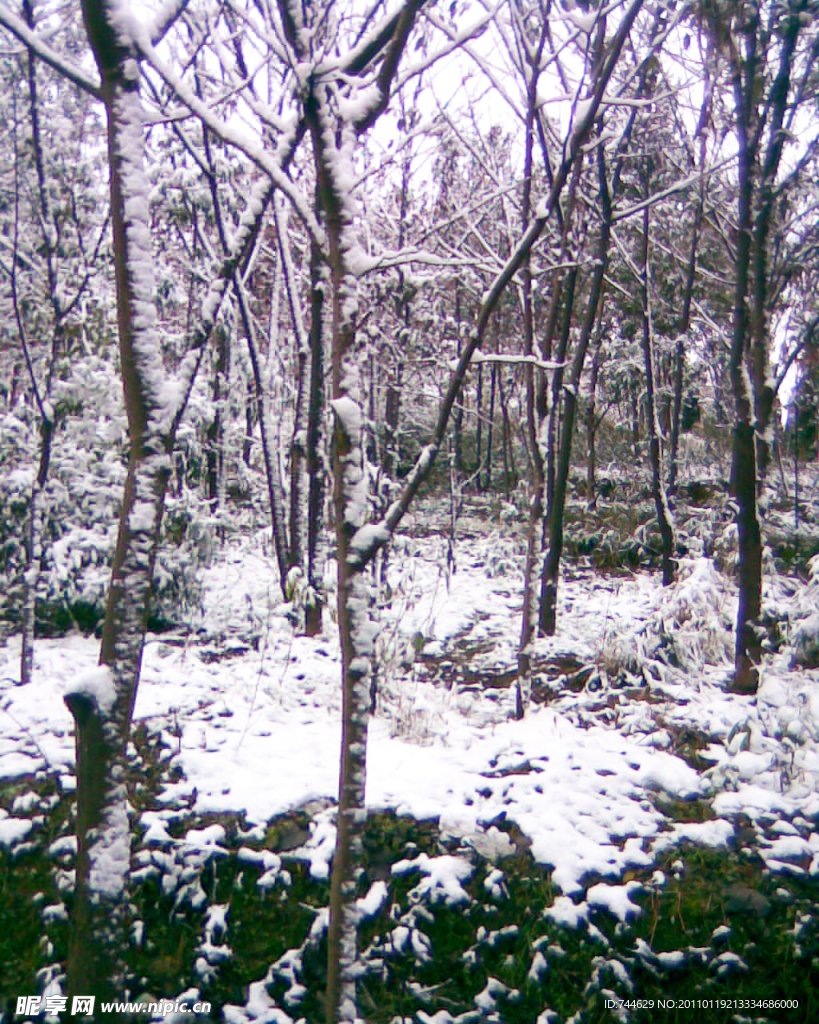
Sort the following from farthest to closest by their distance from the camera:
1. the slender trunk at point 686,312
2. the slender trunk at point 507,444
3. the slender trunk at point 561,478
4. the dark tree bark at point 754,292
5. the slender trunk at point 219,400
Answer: the slender trunk at point 507,444 → the slender trunk at point 219,400 → the slender trunk at point 686,312 → the slender trunk at point 561,478 → the dark tree bark at point 754,292

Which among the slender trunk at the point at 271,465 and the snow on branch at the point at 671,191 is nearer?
the snow on branch at the point at 671,191

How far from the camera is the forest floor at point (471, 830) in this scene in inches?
113

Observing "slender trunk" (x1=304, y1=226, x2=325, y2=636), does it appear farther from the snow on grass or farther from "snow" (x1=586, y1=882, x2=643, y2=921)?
"snow" (x1=586, y1=882, x2=643, y2=921)

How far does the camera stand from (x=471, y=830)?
3801 millimetres

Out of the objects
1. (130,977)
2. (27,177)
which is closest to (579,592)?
(130,977)

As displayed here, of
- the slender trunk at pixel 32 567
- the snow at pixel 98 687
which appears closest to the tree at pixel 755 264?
the snow at pixel 98 687

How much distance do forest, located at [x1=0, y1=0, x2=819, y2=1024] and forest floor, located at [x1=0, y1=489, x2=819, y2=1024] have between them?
0.02 m

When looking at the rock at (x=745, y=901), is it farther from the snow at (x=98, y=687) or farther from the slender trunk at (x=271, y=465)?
the slender trunk at (x=271, y=465)

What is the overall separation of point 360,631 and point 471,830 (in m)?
2.10

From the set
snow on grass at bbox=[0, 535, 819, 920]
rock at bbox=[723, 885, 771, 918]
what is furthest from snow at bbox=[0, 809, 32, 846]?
rock at bbox=[723, 885, 771, 918]

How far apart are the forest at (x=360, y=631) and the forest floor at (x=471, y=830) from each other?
24mm

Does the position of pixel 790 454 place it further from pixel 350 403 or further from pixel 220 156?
pixel 350 403

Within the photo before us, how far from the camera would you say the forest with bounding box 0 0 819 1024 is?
2439 millimetres

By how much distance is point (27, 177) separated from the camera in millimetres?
6277
